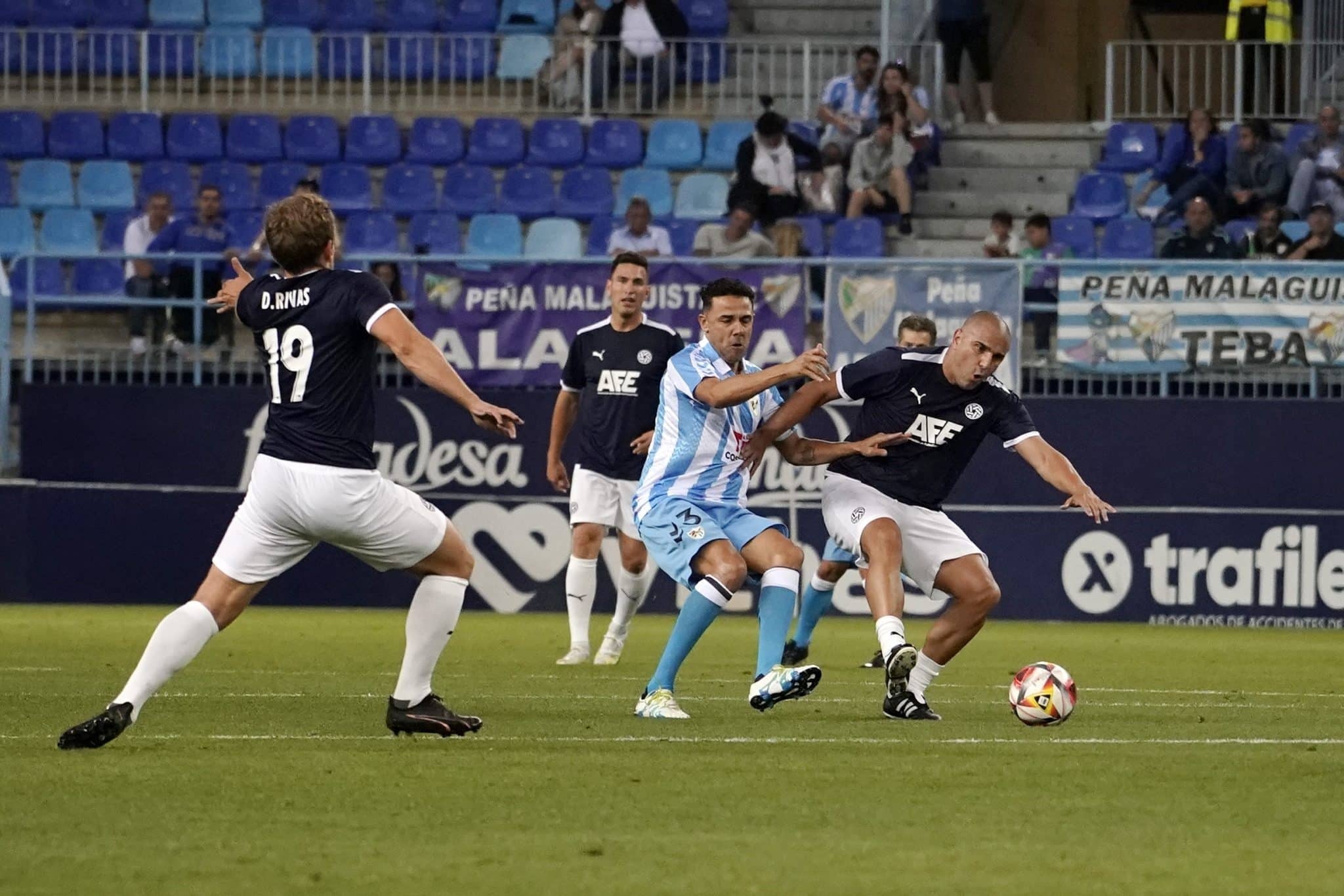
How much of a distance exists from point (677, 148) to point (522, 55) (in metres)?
2.43

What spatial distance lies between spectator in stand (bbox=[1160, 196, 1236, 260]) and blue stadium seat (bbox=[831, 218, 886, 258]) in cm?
289

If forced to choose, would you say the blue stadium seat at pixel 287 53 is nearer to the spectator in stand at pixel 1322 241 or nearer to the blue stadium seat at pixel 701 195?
the blue stadium seat at pixel 701 195

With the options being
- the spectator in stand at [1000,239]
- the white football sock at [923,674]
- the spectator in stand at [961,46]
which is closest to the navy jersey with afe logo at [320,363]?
the white football sock at [923,674]

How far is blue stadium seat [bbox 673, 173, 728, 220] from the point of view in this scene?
2236 cm

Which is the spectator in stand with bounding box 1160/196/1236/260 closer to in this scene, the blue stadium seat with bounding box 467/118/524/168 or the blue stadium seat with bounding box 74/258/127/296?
the blue stadium seat with bounding box 467/118/524/168

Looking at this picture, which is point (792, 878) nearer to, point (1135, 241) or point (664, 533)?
point (664, 533)

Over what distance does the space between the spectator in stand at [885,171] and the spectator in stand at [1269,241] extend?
3653 millimetres

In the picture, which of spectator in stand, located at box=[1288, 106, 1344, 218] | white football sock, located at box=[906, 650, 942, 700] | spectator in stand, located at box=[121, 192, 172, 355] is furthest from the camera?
spectator in stand, located at box=[1288, 106, 1344, 218]

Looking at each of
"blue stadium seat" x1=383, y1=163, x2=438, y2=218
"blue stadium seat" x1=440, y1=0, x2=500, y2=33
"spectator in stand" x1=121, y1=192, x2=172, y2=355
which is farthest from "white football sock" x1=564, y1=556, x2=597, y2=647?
"blue stadium seat" x1=440, y1=0, x2=500, y2=33

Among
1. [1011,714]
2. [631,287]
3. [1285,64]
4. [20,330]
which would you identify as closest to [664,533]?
[1011,714]

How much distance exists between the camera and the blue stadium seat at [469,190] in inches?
895

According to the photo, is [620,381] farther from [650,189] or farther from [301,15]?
[301,15]

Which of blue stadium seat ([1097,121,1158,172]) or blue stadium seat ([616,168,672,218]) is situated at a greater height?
blue stadium seat ([1097,121,1158,172])

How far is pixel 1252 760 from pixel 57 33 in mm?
19654
